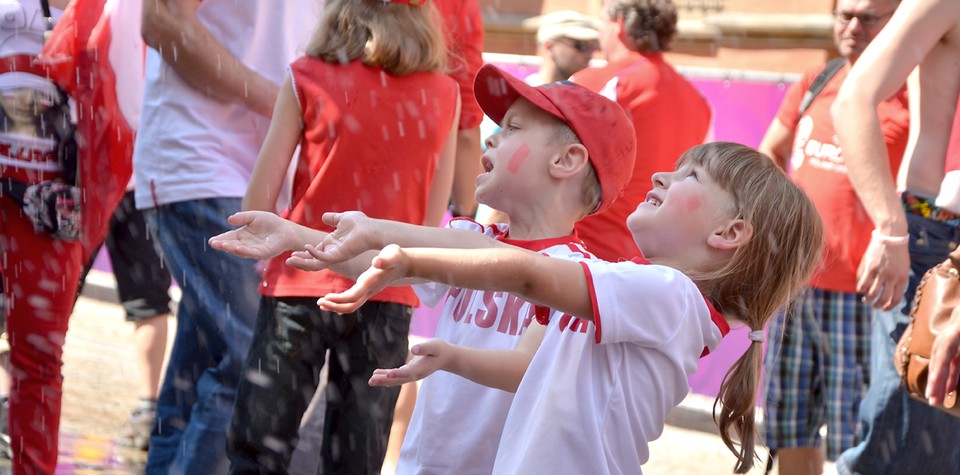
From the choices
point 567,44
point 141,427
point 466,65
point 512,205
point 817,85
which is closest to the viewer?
point 512,205

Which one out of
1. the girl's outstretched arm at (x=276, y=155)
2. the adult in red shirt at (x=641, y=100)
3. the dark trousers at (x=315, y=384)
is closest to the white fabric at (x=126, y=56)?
the girl's outstretched arm at (x=276, y=155)

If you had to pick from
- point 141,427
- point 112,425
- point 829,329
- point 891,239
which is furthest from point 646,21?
point 112,425

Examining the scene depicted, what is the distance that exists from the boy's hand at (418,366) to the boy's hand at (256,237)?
31cm

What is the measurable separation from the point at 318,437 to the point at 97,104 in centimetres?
155

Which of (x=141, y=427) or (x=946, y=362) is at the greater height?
(x=946, y=362)

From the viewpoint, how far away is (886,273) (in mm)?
3803

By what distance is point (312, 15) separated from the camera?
421 centimetres

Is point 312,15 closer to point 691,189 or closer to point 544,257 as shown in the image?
point 691,189

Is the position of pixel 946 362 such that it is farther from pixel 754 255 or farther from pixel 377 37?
pixel 377 37

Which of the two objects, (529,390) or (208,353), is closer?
(529,390)

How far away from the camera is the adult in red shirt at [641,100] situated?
15.6 feet

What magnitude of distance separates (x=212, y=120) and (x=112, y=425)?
8.20 feet

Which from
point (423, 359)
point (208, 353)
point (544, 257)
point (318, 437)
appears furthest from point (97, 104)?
point (544, 257)

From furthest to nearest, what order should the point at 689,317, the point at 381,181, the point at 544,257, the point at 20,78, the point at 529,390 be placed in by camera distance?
the point at 20,78
the point at 381,181
the point at 529,390
the point at 689,317
the point at 544,257
